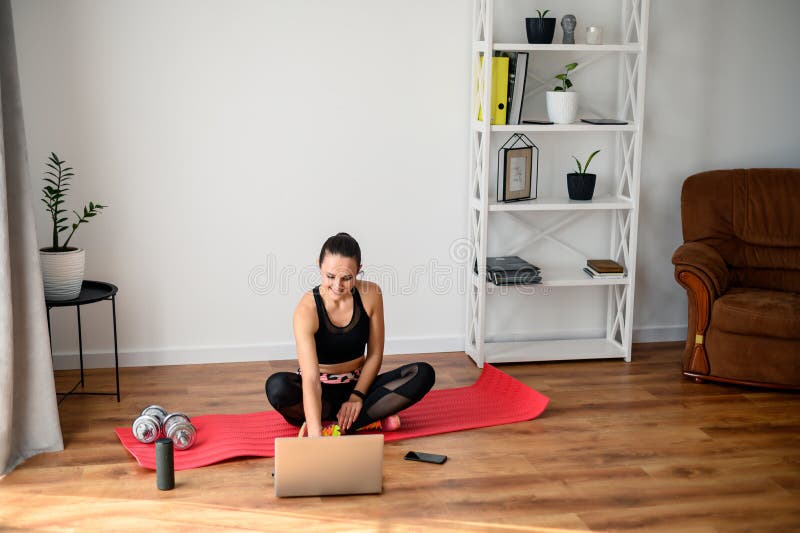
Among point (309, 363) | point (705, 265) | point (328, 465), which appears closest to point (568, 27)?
point (705, 265)

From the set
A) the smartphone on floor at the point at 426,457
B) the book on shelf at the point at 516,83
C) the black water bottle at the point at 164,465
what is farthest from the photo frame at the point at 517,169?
the black water bottle at the point at 164,465

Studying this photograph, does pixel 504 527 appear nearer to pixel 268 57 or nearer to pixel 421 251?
pixel 421 251

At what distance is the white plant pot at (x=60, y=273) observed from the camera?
11.6 feet

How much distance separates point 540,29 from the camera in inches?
163

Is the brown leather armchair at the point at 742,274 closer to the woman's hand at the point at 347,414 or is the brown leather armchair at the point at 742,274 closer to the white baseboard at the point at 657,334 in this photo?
the white baseboard at the point at 657,334

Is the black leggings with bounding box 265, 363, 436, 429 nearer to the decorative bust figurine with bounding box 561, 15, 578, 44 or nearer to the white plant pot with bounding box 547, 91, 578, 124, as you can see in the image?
the white plant pot with bounding box 547, 91, 578, 124

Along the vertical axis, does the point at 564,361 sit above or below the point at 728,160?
below

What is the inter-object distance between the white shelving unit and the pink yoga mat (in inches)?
17.7

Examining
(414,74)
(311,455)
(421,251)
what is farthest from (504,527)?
(414,74)

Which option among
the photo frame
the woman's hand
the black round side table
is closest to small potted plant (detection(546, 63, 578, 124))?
the photo frame

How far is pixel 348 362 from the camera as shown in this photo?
11.1 ft

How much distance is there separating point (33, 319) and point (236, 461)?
898 mm

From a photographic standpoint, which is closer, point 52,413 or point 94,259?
point 52,413

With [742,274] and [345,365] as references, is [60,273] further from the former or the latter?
[742,274]
